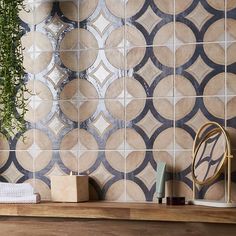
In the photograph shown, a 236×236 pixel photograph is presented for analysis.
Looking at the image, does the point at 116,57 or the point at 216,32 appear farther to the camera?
the point at 116,57

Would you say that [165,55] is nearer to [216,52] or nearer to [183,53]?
[183,53]

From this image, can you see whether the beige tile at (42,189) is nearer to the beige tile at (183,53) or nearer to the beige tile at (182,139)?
the beige tile at (182,139)

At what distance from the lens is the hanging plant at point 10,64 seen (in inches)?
85.7

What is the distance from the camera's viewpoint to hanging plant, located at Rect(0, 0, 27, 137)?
2176mm

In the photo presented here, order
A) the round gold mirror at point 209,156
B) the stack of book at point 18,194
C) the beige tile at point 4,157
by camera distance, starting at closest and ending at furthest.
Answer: the round gold mirror at point 209,156 → the stack of book at point 18,194 → the beige tile at point 4,157

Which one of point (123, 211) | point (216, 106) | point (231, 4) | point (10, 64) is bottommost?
point (123, 211)

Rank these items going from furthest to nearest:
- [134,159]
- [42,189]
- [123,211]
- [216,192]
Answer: [42,189] → [134,159] → [216,192] → [123,211]

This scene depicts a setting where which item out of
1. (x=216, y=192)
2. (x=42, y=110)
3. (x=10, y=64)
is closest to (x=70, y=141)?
(x=42, y=110)

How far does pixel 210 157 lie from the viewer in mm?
1985

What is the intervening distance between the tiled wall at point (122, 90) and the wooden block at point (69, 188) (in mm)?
70

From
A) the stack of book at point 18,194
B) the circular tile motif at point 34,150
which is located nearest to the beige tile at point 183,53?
the circular tile motif at point 34,150

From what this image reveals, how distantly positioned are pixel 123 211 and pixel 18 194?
0.42 meters

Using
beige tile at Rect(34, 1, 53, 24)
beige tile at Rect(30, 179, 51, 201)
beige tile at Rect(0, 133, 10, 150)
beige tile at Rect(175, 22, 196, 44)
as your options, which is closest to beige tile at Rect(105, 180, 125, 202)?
beige tile at Rect(30, 179, 51, 201)

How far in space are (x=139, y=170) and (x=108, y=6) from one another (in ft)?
2.06
